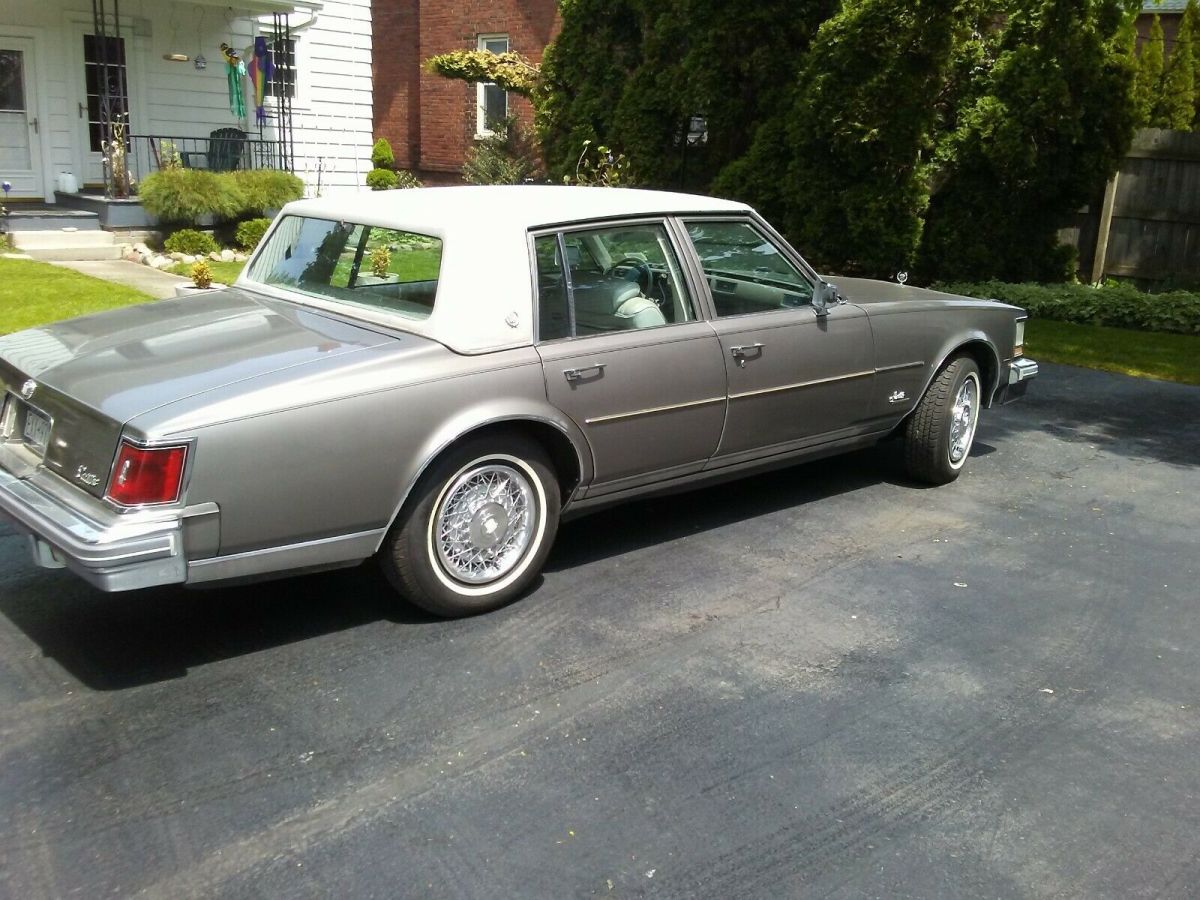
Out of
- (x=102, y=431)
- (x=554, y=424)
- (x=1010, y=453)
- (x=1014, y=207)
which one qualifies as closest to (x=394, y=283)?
(x=554, y=424)

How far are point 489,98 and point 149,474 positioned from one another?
1969 cm

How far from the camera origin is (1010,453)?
7.45 m

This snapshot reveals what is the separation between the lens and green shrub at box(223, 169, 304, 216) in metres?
16.2

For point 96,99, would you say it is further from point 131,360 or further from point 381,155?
point 131,360

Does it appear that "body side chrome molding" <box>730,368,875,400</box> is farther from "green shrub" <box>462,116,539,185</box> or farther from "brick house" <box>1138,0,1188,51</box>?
"brick house" <box>1138,0,1188,51</box>

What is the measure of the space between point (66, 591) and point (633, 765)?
2557mm

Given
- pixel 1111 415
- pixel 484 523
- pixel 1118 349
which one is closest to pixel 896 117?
pixel 1118 349

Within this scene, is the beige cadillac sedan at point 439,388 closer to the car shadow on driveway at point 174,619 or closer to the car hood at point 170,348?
the car hood at point 170,348

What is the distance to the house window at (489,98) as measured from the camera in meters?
21.9

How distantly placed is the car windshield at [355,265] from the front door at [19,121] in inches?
520

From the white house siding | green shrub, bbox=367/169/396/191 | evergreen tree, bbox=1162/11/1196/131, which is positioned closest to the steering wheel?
the white house siding

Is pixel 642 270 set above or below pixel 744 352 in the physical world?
above

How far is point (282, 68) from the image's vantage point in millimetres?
18188

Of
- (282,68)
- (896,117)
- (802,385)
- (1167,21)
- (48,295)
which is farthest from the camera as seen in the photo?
(1167,21)
